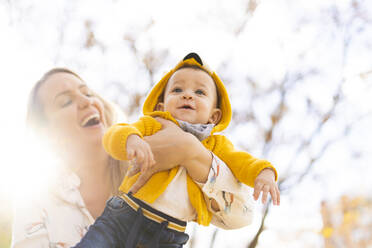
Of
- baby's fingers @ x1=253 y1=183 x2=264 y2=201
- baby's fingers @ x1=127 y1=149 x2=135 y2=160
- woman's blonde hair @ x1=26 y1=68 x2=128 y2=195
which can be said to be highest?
woman's blonde hair @ x1=26 y1=68 x2=128 y2=195

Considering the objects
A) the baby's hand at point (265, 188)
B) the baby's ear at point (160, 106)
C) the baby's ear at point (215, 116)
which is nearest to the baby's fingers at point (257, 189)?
the baby's hand at point (265, 188)

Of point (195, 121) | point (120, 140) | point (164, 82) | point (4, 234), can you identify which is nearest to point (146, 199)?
point (120, 140)

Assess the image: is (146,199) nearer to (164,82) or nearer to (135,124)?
(135,124)

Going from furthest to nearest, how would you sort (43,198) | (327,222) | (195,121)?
(327,222) < (43,198) < (195,121)

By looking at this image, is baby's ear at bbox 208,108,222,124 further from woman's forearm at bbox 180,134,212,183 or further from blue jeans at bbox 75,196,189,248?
blue jeans at bbox 75,196,189,248

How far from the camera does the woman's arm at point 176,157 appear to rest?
1.44 m

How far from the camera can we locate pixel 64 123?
7.25 ft

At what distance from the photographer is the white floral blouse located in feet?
4.85

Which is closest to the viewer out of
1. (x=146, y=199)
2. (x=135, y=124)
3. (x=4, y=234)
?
(x=146, y=199)

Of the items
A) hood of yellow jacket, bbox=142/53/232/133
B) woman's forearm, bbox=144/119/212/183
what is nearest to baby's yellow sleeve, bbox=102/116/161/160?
woman's forearm, bbox=144/119/212/183

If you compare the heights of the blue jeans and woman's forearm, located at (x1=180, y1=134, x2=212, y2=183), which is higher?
woman's forearm, located at (x1=180, y1=134, x2=212, y2=183)

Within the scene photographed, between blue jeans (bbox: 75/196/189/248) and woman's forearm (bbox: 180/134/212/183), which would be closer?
blue jeans (bbox: 75/196/189/248)

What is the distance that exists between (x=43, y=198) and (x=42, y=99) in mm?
730

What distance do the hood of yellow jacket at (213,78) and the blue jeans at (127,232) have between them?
0.60 meters
